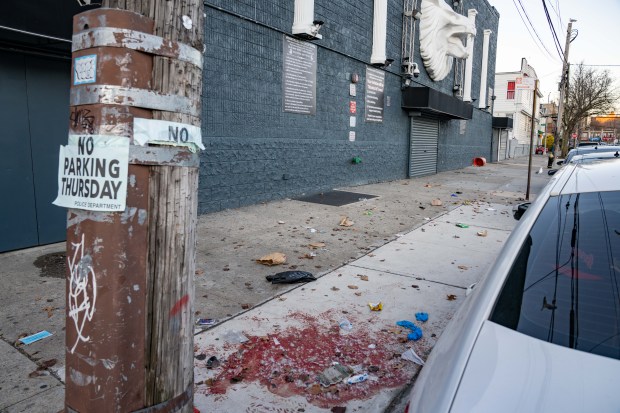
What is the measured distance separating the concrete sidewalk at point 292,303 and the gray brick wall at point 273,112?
1.06m

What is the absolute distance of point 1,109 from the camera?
18.0 feet

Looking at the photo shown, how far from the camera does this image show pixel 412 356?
351 cm

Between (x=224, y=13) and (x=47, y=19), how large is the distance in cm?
351

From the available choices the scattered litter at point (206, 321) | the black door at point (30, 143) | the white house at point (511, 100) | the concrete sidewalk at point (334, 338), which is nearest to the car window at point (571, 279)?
the concrete sidewalk at point (334, 338)

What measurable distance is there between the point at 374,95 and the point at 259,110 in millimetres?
5989

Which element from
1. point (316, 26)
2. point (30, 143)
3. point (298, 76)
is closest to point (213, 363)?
point (30, 143)

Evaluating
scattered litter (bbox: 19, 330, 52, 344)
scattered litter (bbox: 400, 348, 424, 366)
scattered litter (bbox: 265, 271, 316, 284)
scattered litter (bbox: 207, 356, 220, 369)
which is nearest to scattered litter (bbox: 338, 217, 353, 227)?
scattered litter (bbox: 265, 271, 316, 284)

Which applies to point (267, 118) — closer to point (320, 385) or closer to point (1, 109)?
point (1, 109)

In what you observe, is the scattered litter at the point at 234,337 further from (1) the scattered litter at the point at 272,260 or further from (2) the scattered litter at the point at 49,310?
(1) the scattered litter at the point at 272,260

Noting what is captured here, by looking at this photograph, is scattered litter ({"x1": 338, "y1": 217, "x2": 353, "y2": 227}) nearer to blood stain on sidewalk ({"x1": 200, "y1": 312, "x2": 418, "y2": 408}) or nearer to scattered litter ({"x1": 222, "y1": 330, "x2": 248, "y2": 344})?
blood stain on sidewalk ({"x1": 200, "y1": 312, "x2": 418, "y2": 408})

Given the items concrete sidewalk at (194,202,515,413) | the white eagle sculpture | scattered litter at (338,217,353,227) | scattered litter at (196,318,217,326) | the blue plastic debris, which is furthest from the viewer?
the white eagle sculpture

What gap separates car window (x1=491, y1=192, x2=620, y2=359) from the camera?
178 cm

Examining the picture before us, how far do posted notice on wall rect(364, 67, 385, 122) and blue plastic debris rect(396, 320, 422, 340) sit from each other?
10520mm

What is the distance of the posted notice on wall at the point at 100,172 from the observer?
165cm
